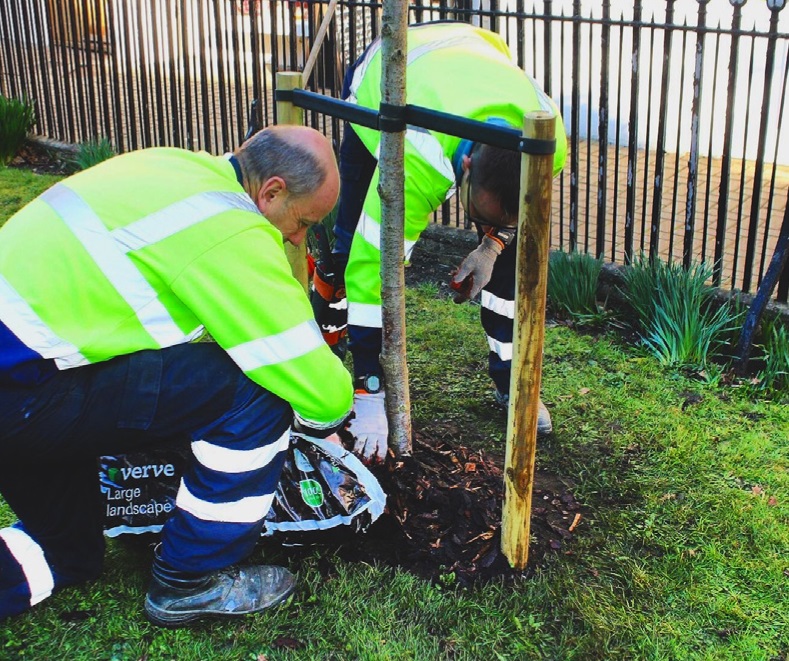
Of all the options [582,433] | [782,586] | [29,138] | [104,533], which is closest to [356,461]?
[104,533]

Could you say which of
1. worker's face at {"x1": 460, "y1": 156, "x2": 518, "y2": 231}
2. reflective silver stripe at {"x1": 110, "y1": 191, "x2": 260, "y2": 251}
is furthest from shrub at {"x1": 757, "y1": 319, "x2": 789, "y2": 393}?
reflective silver stripe at {"x1": 110, "y1": 191, "x2": 260, "y2": 251}

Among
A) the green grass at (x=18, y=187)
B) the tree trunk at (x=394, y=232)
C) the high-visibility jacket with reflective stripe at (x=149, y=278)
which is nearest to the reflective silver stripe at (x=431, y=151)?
the tree trunk at (x=394, y=232)

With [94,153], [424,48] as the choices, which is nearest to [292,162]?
[424,48]

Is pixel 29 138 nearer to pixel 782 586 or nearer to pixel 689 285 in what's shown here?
pixel 689 285

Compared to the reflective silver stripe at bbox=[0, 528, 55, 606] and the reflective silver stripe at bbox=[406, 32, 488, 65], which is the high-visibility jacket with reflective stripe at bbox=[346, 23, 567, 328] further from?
the reflective silver stripe at bbox=[0, 528, 55, 606]

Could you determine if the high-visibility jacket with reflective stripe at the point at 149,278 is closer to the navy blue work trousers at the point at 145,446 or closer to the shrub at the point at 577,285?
the navy blue work trousers at the point at 145,446

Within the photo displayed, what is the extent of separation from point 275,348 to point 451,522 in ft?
3.43

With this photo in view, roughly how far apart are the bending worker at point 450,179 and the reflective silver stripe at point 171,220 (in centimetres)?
77

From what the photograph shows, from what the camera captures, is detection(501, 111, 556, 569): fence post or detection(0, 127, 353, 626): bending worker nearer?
detection(0, 127, 353, 626): bending worker

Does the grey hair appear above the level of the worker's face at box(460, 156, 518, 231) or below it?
above

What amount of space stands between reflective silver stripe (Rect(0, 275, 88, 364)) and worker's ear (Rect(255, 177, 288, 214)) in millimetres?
655

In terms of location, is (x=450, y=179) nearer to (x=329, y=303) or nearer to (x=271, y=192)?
(x=271, y=192)

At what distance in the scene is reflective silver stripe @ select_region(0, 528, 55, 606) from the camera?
279cm

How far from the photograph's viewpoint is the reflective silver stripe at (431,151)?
9.95 ft
